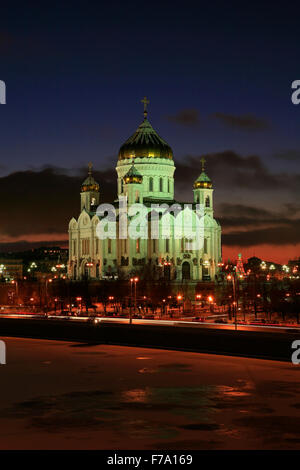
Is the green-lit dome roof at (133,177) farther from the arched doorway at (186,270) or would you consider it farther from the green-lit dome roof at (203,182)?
the arched doorway at (186,270)

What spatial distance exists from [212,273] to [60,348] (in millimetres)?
72463

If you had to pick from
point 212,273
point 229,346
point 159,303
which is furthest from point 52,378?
point 212,273

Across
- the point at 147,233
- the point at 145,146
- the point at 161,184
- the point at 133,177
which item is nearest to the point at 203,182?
the point at 161,184

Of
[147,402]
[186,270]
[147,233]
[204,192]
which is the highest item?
[204,192]

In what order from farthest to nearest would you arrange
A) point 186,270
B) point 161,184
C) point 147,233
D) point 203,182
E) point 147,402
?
point 203,182, point 161,184, point 186,270, point 147,233, point 147,402

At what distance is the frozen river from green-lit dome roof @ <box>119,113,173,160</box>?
3190 inches

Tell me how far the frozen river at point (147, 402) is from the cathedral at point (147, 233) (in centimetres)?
6692

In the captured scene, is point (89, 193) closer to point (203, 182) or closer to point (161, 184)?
point (161, 184)

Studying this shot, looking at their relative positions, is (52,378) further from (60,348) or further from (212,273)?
(212,273)

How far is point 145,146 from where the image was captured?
127 metres

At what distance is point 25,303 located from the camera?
4350 inches

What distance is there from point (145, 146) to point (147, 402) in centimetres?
9821
